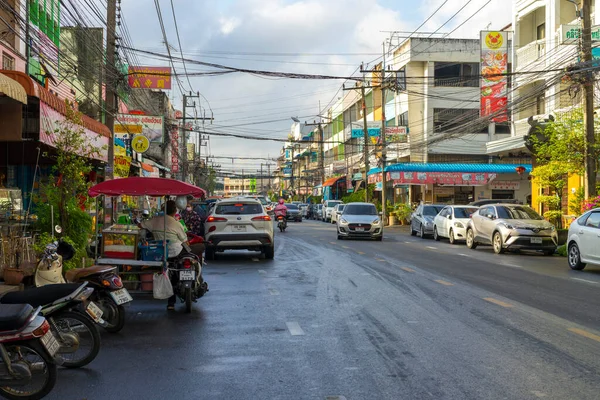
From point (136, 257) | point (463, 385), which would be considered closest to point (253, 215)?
point (136, 257)

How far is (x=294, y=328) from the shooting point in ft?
27.3

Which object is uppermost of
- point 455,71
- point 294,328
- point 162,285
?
point 455,71

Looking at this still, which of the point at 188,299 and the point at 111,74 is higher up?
the point at 111,74

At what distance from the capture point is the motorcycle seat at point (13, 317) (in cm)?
530

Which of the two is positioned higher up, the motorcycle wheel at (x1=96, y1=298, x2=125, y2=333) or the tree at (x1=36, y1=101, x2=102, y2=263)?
the tree at (x1=36, y1=101, x2=102, y2=263)

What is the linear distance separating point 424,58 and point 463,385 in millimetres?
44511

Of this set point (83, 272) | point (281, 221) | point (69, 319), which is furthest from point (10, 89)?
point (281, 221)

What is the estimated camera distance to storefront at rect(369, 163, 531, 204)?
145 ft

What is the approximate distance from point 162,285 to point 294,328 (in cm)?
228

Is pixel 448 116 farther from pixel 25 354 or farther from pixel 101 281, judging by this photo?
pixel 25 354

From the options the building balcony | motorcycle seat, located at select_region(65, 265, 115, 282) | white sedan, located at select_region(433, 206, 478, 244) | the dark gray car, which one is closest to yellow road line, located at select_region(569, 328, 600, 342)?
motorcycle seat, located at select_region(65, 265, 115, 282)

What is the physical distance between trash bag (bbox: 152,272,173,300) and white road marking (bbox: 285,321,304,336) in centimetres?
194

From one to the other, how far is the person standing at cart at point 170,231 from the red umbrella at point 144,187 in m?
0.28

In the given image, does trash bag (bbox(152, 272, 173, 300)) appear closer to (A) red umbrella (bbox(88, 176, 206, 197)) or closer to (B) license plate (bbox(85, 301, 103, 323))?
(A) red umbrella (bbox(88, 176, 206, 197))
